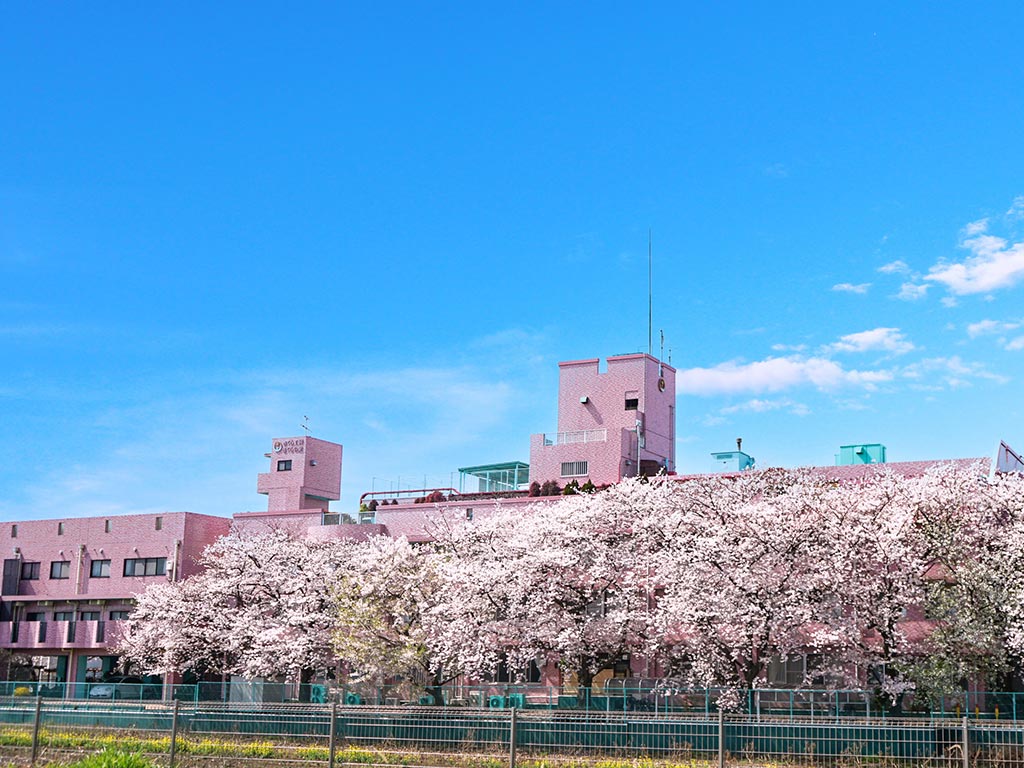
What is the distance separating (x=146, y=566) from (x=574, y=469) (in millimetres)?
26456

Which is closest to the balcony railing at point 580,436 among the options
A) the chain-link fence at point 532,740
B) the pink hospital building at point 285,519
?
the pink hospital building at point 285,519

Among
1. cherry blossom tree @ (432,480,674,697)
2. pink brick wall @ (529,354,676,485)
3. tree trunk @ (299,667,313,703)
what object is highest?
pink brick wall @ (529,354,676,485)

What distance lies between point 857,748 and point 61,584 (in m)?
59.5

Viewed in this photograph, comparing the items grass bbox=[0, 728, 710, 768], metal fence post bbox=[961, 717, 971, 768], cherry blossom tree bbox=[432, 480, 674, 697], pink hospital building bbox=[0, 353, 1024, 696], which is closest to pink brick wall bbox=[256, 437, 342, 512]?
pink hospital building bbox=[0, 353, 1024, 696]

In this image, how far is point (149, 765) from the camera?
20281mm

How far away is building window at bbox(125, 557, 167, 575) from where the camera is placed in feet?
219

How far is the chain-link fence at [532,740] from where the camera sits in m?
21.5

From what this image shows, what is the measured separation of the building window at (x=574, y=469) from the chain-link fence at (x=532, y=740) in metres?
32.0

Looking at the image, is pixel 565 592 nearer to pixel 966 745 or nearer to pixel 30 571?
pixel 966 745

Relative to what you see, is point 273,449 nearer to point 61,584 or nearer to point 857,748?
point 61,584

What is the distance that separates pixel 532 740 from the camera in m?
23.8

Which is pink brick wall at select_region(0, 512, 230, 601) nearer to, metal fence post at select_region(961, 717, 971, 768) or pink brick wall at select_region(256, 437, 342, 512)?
pink brick wall at select_region(256, 437, 342, 512)

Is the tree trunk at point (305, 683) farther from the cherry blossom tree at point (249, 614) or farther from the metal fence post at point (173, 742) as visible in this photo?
the metal fence post at point (173, 742)

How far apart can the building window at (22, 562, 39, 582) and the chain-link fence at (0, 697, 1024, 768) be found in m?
47.2
